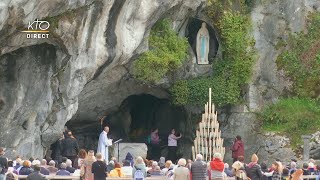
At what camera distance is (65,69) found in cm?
4019

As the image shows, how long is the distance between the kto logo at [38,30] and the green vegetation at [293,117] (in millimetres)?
10960

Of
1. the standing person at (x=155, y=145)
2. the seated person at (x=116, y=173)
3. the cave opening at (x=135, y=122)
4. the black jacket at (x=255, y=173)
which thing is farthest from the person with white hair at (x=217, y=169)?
the standing person at (x=155, y=145)

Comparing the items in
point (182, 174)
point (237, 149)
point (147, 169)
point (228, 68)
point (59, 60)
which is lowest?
point (182, 174)

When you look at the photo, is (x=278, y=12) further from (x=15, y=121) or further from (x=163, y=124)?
(x=15, y=121)

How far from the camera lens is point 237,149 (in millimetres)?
43750

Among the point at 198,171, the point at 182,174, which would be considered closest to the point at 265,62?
the point at 198,171

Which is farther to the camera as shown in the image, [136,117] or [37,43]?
[136,117]

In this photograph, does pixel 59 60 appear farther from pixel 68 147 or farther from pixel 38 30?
pixel 68 147

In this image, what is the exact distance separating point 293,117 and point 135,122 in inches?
297

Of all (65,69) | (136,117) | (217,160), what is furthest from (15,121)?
(136,117)

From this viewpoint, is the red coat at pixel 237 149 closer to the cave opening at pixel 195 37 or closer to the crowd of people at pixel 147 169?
the cave opening at pixel 195 37

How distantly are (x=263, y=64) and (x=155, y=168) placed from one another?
12084 millimetres

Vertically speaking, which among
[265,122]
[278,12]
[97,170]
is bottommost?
[97,170]

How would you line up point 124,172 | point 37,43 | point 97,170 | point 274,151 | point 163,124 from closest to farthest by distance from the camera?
point 97,170 < point 124,172 < point 37,43 < point 274,151 < point 163,124
